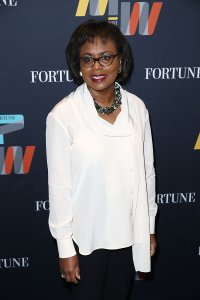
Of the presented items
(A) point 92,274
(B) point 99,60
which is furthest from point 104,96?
(A) point 92,274

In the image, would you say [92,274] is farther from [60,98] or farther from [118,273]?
[60,98]

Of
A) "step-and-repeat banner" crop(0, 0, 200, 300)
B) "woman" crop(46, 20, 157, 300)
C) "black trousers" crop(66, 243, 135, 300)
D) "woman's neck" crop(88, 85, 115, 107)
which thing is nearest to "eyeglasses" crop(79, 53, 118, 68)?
"woman" crop(46, 20, 157, 300)

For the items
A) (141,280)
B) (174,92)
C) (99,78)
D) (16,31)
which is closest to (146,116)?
(99,78)

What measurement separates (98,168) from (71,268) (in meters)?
0.42

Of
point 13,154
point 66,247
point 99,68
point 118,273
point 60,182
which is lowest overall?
point 118,273

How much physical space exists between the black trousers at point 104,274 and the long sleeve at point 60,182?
96 mm

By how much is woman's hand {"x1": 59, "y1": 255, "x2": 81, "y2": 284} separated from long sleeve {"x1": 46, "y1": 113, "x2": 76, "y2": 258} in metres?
0.02

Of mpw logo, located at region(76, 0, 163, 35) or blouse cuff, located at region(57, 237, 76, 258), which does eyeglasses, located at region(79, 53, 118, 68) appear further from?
blouse cuff, located at region(57, 237, 76, 258)

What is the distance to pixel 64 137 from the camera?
1440mm

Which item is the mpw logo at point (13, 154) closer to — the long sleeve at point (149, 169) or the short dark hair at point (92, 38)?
the short dark hair at point (92, 38)

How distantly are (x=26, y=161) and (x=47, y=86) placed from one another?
0.39 m

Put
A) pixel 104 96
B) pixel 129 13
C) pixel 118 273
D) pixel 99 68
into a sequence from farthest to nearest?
pixel 129 13 → pixel 118 273 → pixel 104 96 → pixel 99 68

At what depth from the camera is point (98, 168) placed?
145cm

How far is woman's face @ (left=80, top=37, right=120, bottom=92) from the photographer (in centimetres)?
144
